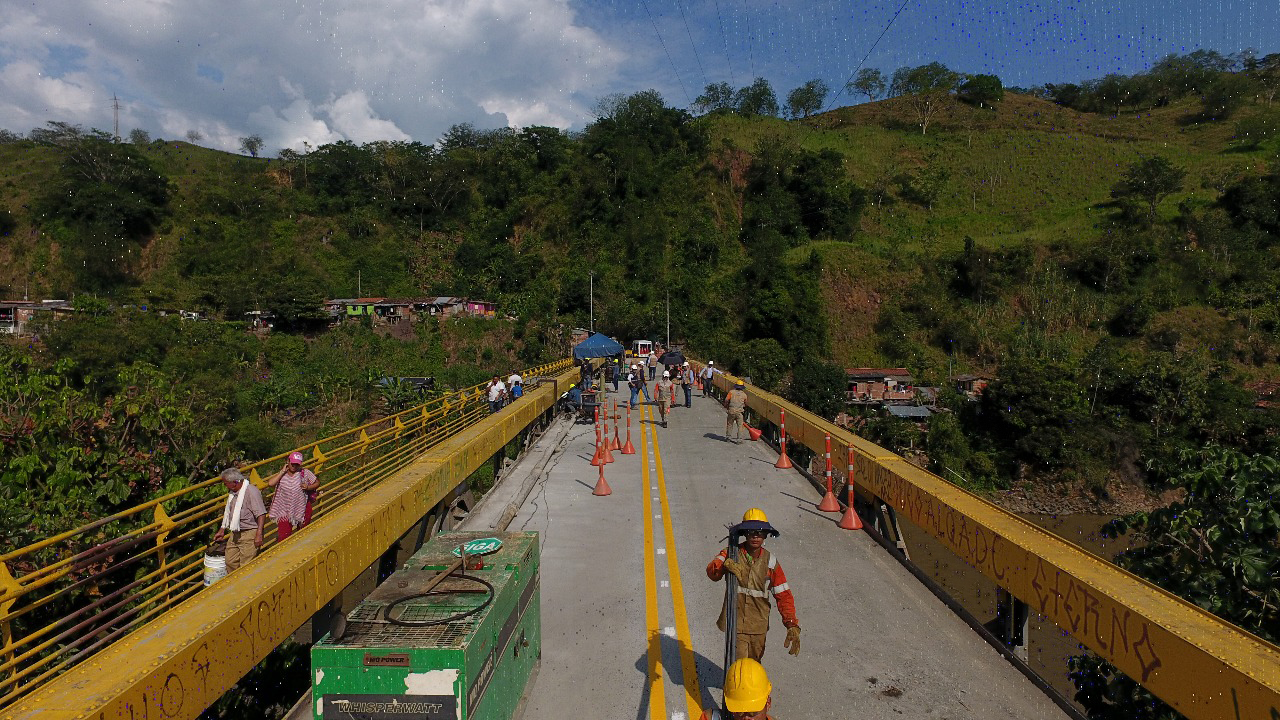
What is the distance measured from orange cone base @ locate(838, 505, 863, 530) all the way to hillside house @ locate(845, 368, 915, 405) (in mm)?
36422

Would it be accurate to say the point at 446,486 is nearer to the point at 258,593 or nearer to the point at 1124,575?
the point at 258,593

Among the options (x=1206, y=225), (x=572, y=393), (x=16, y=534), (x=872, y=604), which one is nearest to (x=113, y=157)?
(x=572, y=393)

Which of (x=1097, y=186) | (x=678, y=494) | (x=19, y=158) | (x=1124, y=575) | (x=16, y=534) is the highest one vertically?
(x=19, y=158)

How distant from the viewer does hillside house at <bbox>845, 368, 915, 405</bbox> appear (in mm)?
46062

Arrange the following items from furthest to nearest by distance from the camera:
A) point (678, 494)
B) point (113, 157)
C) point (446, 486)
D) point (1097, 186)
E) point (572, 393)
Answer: point (1097, 186) < point (113, 157) < point (572, 393) < point (678, 494) < point (446, 486)

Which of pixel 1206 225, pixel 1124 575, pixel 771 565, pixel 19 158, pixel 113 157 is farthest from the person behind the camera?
pixel 19 158

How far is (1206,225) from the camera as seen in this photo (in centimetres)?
6531

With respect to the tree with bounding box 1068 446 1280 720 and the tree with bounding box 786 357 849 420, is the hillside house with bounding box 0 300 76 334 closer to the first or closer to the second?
the tree with bounding box 786 357 849 420

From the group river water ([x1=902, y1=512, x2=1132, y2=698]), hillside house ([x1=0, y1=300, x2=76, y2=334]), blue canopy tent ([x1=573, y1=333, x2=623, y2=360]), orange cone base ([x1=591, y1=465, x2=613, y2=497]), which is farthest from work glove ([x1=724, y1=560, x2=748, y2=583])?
hillside house ([x1=0, y1=300, x2=76, y2=334])

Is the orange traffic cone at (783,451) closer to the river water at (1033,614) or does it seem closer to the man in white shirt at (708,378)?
the river water at (1033,614)

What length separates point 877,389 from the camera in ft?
155

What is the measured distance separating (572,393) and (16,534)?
16542mm

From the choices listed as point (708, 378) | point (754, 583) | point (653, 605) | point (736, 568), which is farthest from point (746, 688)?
point (708, 378)

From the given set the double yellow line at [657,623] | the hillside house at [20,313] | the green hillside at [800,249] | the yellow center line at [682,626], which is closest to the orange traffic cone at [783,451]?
the double yellow line at [657,623]
